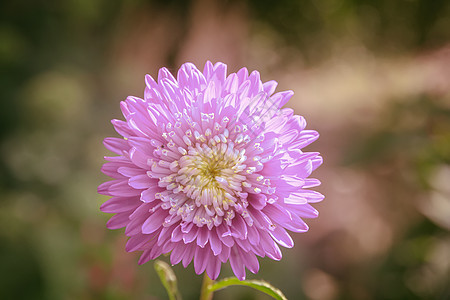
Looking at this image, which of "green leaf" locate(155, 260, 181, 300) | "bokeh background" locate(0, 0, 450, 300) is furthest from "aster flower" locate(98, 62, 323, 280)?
"bokeh background" locate(0, 0, 450, 300)

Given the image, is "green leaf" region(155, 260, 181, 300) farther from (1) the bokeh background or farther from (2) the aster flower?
(1) the bokeh background

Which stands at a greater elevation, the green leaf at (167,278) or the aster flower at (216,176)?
the aster flower at (216,176)

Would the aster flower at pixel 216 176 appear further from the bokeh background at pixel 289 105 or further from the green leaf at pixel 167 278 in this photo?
the bokeh background at pixel 289 105

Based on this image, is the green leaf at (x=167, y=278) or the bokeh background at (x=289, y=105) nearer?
the green leaf at (x=167, y=278)

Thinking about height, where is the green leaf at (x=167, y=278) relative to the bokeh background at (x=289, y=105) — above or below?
below

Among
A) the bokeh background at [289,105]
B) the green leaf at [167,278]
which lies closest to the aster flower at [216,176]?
the green leaf at [167,278]

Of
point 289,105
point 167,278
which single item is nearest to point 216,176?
point 167,278

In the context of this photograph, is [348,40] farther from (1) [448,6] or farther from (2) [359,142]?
(2) [359,142]
